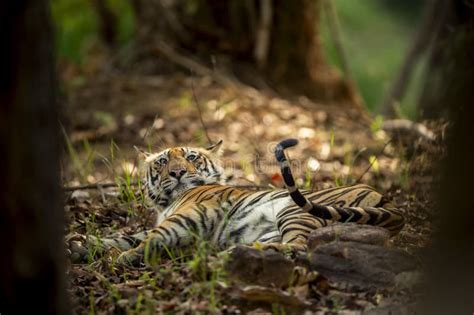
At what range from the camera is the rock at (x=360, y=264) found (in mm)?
4914

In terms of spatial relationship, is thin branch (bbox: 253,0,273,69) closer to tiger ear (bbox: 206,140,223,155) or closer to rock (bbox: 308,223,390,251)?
tiger ear (bbox: 206,140,223,155)

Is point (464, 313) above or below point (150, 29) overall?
below

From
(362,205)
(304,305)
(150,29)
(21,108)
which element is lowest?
(304,305)

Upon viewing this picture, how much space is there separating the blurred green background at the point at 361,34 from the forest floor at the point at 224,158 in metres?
3.45

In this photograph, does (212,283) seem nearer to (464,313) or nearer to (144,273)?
(144,273)

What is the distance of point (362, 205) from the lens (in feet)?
19.2

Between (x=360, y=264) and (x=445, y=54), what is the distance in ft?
15.4

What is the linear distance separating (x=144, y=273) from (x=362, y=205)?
1.57m

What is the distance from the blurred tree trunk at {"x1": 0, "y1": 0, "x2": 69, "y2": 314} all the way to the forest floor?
1.29 meters

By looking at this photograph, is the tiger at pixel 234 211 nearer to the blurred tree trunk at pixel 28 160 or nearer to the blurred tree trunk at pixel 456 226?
the blurred tree trunk at pixel 456 226

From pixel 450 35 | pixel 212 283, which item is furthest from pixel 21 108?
pixel 450 35

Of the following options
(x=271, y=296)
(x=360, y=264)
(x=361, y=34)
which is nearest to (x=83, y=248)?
(x=271, y=296)

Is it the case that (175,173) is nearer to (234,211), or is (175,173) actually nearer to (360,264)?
(234,211)

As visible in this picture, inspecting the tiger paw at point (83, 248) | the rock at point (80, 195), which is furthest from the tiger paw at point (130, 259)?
the rock at point (80, 195)
